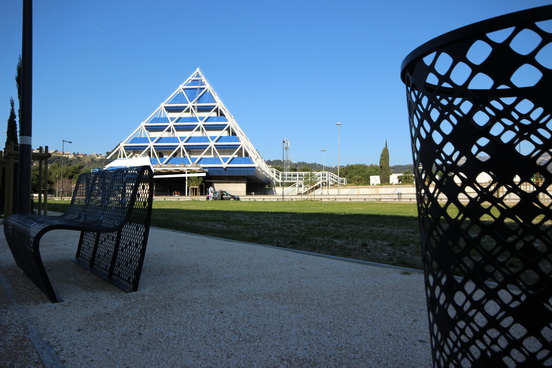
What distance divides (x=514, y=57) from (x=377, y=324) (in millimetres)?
2500

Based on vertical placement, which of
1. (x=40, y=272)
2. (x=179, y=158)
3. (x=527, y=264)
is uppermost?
(x=179, y=158)

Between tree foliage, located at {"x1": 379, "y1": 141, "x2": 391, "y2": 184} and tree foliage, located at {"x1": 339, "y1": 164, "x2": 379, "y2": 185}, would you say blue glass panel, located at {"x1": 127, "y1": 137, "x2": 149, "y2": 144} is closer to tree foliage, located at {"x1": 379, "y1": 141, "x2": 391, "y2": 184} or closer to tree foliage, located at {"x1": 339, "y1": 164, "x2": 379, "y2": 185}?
tree foliage, located at {"x1": 379, "y1": 141, "x2": 391, "y2": 184}

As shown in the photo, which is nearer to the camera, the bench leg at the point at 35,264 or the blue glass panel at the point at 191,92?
the bench leg at the point at 35,264

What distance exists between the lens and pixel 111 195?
477cm

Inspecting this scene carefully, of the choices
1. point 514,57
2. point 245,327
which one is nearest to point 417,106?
point 514,57

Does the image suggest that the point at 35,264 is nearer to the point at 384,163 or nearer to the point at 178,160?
the point at 178,160

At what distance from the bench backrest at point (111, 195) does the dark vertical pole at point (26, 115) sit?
0.74 m

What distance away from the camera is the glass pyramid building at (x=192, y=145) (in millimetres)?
59062

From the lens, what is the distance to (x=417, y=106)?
4.29 ft

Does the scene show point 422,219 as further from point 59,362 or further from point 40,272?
point 40,272

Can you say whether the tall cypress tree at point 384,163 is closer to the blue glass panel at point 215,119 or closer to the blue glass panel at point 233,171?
the blue glass panel at point 233,171

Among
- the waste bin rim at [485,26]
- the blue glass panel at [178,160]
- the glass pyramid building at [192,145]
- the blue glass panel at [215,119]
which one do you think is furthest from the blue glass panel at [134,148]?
the waste bin rim at [485,26]

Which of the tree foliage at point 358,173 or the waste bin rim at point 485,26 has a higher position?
the tree foliage at point 358,173

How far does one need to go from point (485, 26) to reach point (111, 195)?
4.43 metres
